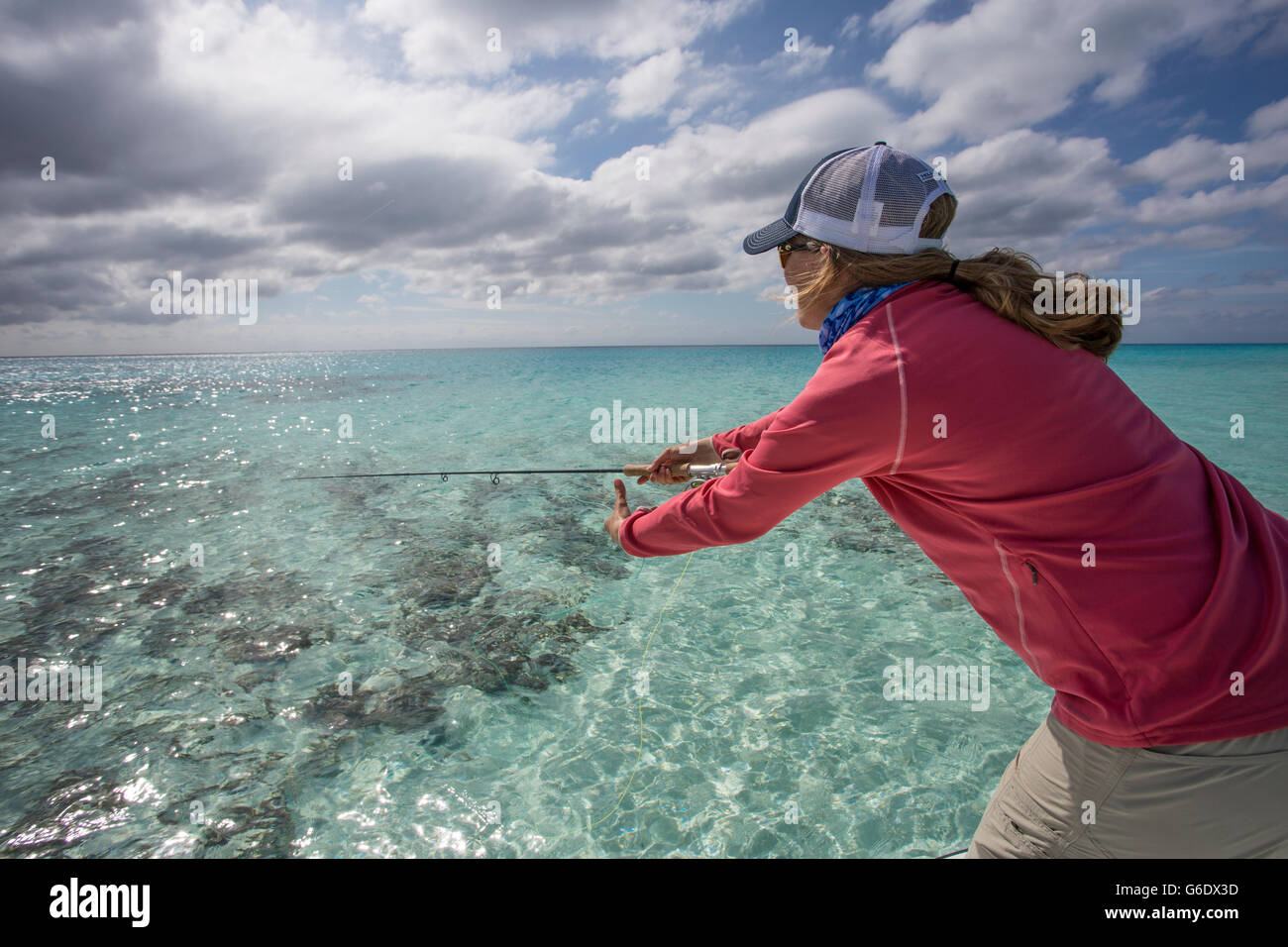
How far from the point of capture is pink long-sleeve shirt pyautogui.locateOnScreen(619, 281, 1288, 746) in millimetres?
1336

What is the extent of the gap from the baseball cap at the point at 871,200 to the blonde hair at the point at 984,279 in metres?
0.04

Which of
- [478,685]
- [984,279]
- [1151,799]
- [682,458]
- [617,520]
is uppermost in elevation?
[984,279]

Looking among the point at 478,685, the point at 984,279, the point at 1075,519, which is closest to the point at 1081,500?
the point at 1075,519

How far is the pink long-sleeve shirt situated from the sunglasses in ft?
1.28

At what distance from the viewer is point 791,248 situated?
6.21 ft

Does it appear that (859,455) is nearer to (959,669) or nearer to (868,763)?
(868,763)

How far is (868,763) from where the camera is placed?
14.5ft

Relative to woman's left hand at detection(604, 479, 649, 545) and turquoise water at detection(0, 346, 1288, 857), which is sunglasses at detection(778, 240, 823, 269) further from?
turquoise water at detection(0, 346, 1288, 857)

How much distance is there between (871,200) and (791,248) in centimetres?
30

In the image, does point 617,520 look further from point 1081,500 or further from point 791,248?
point 1081,500

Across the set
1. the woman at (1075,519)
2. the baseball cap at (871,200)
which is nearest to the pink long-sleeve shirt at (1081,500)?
the woman at (1075,519)
